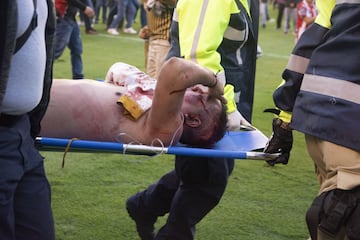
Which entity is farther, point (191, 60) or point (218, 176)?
point (218, 176)

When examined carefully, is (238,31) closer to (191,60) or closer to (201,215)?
(191,60)

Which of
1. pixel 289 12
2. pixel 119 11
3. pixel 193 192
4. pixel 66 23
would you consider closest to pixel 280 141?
pixel 193 192

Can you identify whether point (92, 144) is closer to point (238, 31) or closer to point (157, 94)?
point (157, 94)

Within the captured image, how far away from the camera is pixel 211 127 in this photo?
301cm

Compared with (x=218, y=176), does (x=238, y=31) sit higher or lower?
higher

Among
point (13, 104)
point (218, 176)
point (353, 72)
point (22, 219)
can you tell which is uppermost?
point (353, 72)

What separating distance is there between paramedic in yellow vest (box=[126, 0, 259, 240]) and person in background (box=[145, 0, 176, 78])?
3.01 m

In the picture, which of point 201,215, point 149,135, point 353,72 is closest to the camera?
point 353,72

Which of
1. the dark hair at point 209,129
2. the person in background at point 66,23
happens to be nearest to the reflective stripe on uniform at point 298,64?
the dark hair at point 209,129

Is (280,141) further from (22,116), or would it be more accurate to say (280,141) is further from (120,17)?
(120,17)

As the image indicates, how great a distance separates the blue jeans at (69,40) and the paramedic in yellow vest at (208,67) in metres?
4.75

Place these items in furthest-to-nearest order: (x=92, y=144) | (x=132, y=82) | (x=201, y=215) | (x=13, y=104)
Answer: (x=201, y=215)
(x=132, y=82)
(x=92, y=144)
(x=13, y=104)

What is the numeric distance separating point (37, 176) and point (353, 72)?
47.0 inches

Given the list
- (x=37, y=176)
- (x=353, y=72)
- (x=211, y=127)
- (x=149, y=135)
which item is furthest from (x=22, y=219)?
(x=353, y=72)
